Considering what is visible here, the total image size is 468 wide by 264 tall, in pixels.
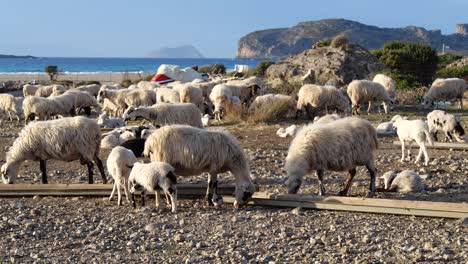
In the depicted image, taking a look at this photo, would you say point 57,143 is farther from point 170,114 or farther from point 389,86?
point 389,86

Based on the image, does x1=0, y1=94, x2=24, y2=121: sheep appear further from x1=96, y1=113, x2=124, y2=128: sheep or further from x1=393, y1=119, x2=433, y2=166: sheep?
x1=393, y1=119, x2=433, y2=166: sheep

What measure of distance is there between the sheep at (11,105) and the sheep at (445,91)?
15.6 m

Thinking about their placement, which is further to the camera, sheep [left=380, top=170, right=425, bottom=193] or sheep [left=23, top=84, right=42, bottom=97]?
sheep [left=23, top=84, right=42, bottom=97]

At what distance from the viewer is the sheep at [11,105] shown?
84.0ft

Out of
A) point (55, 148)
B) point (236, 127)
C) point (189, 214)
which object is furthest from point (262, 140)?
point (189, 214)

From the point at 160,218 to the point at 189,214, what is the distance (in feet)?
1.44

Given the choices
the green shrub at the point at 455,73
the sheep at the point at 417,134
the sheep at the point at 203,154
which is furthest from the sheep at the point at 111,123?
the green shrub at the point at 455,73

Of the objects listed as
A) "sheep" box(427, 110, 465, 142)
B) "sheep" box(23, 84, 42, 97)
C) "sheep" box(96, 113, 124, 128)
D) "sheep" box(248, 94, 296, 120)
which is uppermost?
"sheep" box(427, 110, 465, 142)

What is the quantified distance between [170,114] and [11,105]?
10535 millimetres

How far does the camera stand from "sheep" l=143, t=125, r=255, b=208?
9.92 meters

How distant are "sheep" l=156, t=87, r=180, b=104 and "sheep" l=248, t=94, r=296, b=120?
3164 mm

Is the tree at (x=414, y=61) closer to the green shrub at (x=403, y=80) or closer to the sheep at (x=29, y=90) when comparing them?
the green shrub at (x=403, y=80)

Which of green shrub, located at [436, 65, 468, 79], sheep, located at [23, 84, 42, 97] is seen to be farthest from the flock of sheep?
green shrub, located at [436, 65, 468, 79]

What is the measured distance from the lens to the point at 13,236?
8273mm
